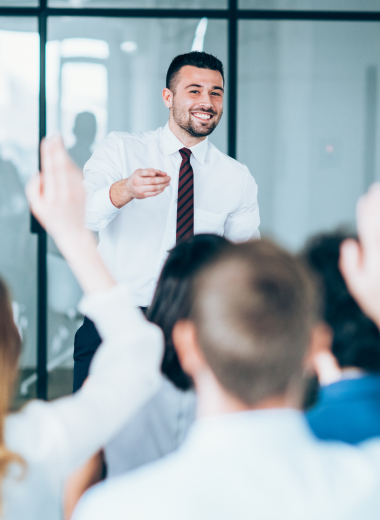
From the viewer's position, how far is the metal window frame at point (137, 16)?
315 centimetres

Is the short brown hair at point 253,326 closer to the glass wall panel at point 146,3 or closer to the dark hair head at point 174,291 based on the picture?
the dark hair head at point 174,291

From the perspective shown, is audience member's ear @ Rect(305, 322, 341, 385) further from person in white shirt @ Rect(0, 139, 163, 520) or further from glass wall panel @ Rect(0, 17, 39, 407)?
glass wall panel @ Rect(0, 17, 39, 407)

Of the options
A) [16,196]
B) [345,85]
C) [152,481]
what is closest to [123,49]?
[16,196]

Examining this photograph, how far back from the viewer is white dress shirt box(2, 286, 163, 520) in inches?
28.9

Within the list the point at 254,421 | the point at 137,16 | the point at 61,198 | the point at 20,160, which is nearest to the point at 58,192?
the point at 61,198

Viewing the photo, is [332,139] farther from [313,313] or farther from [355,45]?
[313,313]

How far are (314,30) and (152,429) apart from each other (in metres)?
2.86

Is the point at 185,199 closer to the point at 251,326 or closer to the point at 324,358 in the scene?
the point at 324,358

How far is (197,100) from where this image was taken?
2.48 meters

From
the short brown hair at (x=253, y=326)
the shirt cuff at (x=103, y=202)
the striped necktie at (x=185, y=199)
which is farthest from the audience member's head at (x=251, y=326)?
the striped necktie at (x=185, y=199)

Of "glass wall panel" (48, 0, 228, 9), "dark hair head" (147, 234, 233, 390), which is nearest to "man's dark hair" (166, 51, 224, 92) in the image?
"glass wall panel" (48, 0, 228, 9)

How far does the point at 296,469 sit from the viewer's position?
25.9 inches

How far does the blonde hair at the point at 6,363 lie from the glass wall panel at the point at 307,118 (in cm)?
253

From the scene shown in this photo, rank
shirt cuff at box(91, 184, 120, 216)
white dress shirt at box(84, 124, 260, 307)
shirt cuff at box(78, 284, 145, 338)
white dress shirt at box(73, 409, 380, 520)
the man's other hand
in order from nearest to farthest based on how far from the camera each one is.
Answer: white dress shirt at box(73, 409, 380, 520) → shirt cuff at box(78, 284, 145, 338) → the man's other hand → shirt cuff at box(91, 184, 120, 216) → white dress shirt at box(84, 124, 260, 307)
